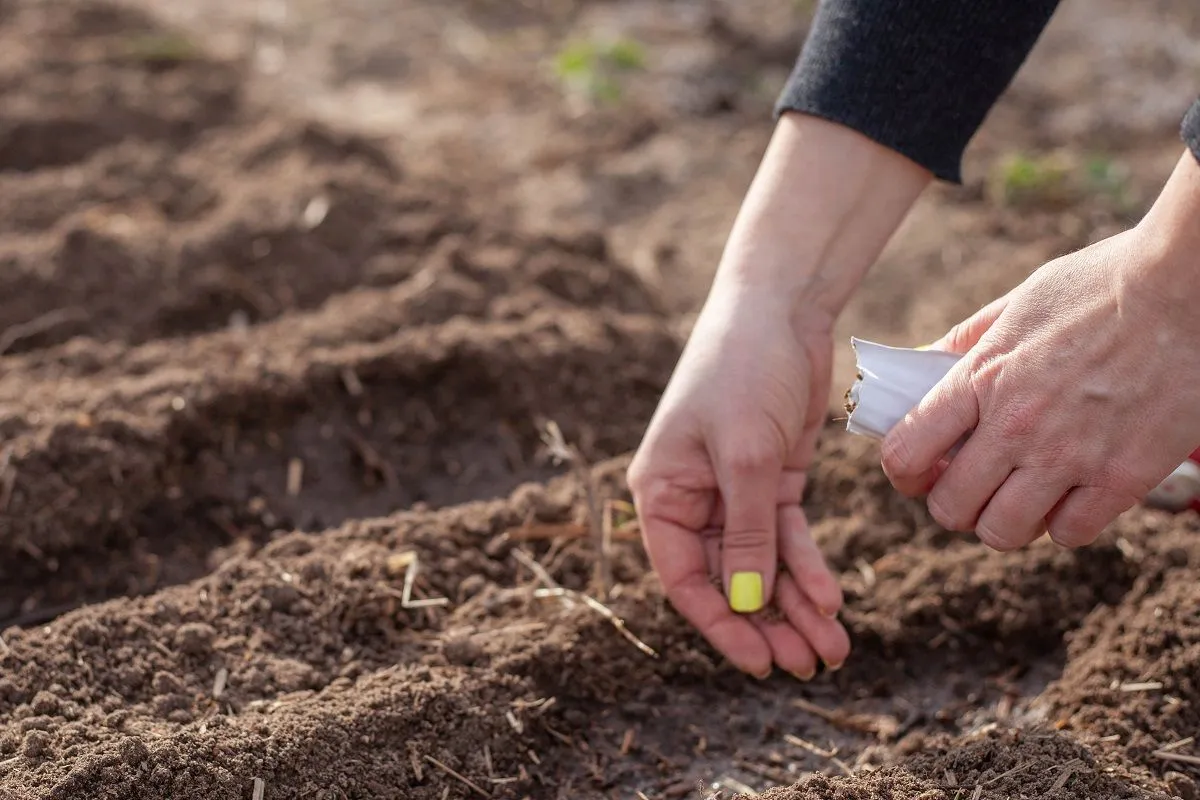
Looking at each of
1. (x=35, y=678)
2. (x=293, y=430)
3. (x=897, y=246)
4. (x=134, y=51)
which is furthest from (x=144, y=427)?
(x=134, y=51)

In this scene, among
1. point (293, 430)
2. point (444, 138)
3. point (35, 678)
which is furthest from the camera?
point (444, 138)

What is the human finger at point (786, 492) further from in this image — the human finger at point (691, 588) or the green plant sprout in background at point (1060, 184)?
the green plant sprout in background at point (1060, 184)

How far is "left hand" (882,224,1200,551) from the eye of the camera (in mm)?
1715

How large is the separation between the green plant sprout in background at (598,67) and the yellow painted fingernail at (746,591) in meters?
3.08

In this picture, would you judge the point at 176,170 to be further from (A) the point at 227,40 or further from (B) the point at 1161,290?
(B) the point at 1161,290

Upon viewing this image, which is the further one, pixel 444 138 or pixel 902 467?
pixel 444 138

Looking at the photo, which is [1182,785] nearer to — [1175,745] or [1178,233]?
[1175,745]

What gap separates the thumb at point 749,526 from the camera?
2162 millimetres

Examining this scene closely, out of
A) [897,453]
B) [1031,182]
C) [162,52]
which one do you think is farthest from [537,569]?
[162,52]

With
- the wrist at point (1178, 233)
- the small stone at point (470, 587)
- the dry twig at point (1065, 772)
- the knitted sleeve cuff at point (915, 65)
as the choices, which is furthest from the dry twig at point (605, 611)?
the wrist at point (1178, 233)

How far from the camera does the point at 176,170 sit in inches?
165

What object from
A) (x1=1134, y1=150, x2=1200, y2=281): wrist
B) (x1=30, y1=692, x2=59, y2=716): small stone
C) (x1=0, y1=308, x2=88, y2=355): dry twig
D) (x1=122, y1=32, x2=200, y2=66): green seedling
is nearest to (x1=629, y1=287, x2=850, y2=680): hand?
(x1=1134, y1=150, x2=1200, y2=281): wrist

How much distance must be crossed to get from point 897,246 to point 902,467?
90.2 inches

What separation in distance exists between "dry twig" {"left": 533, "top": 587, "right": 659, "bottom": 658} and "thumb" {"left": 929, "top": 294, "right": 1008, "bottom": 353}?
0.78m
